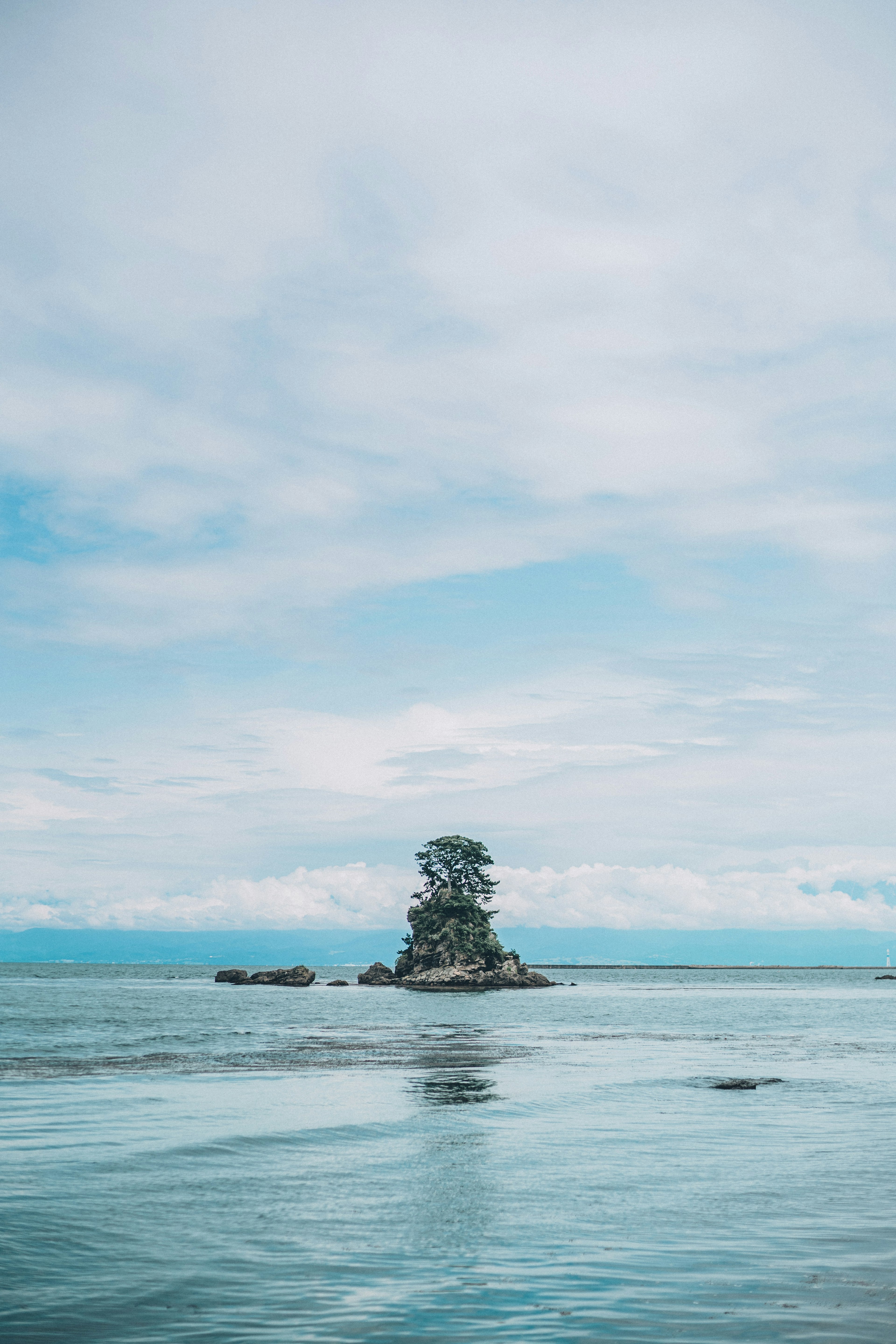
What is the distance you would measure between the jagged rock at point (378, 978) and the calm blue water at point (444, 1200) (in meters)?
146

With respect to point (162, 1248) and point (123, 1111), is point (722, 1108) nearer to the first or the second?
point (123, 1111)

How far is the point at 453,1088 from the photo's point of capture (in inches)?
1566

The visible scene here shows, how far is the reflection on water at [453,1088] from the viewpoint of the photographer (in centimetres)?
3638

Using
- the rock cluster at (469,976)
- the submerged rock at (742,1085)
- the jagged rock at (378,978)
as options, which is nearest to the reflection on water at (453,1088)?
the submerged rock at (742,1085)

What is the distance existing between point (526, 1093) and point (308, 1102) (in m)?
8.23

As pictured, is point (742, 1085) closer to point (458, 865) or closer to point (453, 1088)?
point (453, 1088)

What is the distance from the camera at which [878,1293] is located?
15047mm

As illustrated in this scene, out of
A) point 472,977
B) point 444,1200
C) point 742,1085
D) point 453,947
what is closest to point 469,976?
point 472,977

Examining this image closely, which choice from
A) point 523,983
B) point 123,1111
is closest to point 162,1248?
point 123,1111

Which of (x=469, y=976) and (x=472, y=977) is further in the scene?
(x=472, y=977)

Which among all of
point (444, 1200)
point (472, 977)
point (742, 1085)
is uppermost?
point (444, 1200)

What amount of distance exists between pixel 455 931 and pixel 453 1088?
135m

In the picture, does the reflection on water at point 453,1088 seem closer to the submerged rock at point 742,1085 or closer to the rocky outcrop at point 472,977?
the submerged rock at point 742,1085

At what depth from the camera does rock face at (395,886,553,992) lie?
172 metres
